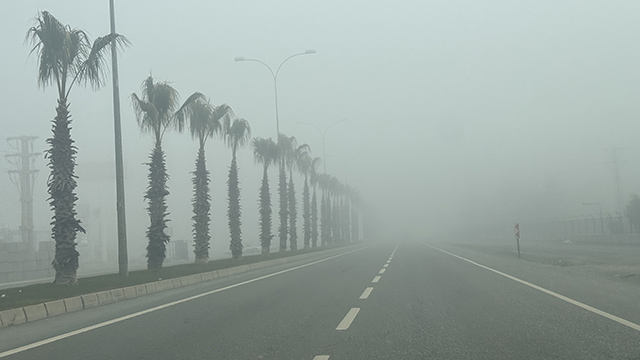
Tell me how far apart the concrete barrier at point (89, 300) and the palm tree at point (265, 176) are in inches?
1370

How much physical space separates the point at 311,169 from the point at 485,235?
50.3m

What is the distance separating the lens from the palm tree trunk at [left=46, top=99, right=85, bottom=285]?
18547 millimetres

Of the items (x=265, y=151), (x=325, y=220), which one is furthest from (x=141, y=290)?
(x=325, y=220)

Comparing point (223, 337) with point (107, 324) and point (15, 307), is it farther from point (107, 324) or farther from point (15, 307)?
point (15, 307)

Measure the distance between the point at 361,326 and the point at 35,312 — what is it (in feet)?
23.0

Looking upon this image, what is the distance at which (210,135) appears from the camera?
34875 millimetres

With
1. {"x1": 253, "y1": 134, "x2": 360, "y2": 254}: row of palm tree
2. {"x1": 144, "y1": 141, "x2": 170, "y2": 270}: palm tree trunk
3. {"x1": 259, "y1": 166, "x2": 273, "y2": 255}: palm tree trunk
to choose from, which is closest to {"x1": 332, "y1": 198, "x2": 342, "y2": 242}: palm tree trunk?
{"x1": 253, "y1": 134, "x2": 360, "y2": 254}: row of palm tree

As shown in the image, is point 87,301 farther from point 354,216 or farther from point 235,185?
point 354,216

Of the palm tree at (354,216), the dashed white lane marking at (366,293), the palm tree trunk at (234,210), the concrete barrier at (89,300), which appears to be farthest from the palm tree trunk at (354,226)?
the concrete barrier at (89,300)

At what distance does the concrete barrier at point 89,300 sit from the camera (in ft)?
45.8

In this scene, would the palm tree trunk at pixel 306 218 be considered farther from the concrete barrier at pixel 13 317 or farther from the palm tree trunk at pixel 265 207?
the concrete barrier at pixel 13 317

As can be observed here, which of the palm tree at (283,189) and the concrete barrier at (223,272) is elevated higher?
the palm tree at (283,189)

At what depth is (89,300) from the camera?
46.6 feet

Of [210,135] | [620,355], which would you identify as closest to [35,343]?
[620,355]
